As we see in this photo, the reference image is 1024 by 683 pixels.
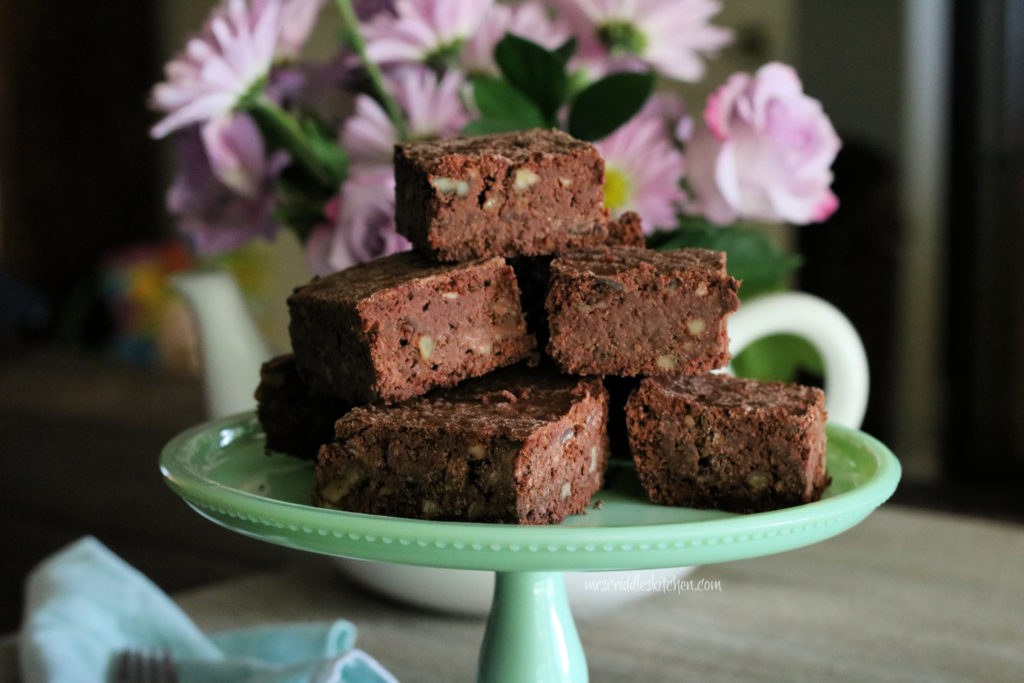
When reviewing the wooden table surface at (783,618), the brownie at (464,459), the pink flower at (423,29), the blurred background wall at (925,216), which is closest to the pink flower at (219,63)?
the pink flower at (423,29)

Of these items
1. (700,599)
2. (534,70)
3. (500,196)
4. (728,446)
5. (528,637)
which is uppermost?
(534,70)

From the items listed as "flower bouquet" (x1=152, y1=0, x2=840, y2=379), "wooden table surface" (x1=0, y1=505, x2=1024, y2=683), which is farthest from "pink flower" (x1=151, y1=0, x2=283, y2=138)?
"wooden table surface" (x1=0, y1=505, x2=1024, y2=683)

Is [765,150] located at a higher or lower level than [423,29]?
lower

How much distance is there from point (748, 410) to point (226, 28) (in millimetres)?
646

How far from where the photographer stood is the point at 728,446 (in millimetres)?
848

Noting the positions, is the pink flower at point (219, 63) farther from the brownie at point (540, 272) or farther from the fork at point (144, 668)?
the fork at point (144, 668)

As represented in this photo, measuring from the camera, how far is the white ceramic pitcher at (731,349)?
1.05 metres

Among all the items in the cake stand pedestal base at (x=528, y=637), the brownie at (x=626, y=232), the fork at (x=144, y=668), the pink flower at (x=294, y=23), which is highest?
the pink flower at (x=294, y=23)

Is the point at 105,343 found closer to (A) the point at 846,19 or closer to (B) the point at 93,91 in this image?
(B) the point at 93,91

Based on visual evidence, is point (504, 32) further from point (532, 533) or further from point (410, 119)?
point (532, 533)

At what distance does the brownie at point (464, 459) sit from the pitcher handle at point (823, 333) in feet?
0.98

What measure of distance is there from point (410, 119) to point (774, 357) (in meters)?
0.52

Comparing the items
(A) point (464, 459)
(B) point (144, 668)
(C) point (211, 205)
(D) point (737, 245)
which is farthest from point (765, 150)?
(B) point (144, 668)

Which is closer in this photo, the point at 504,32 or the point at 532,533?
the point at 532,533
